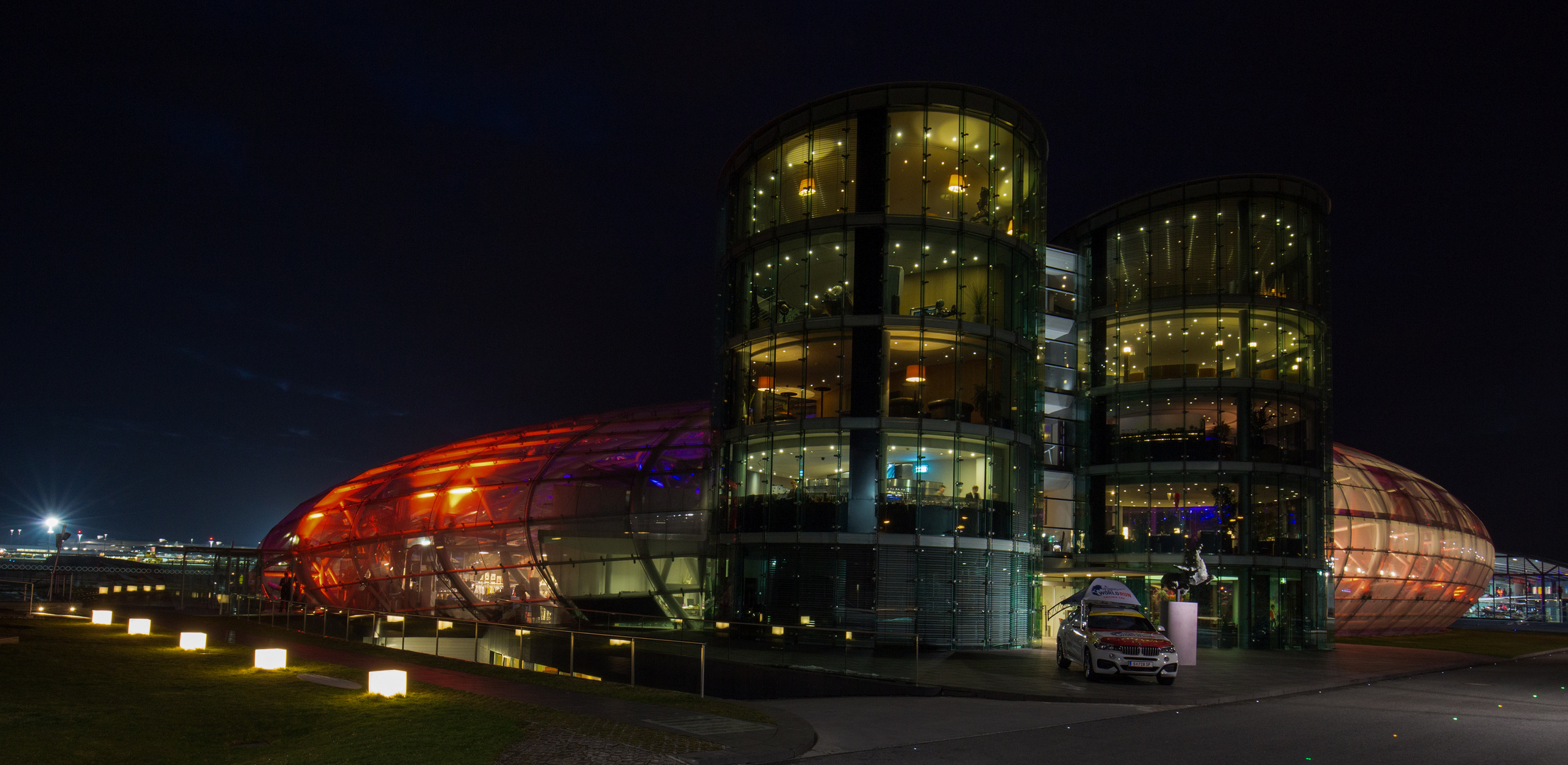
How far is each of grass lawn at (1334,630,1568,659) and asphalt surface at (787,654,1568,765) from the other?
18.5 m

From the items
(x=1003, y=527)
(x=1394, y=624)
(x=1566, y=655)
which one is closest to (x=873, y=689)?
(x=1003, y=527)

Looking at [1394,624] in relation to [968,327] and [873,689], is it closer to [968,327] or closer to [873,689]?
[968,327]

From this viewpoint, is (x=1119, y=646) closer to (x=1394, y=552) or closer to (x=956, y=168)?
(x=956, y=168)

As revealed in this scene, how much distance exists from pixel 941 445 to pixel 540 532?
579 inches

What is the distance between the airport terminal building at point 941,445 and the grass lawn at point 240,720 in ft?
56.1

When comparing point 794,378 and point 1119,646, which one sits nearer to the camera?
point 1119,646

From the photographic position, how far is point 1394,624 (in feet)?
153

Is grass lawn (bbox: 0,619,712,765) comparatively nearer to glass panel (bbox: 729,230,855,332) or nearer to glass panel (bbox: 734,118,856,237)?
glass panel (bbox: 729,230,855,332)

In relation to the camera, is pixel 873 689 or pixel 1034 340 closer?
pixel 873 689

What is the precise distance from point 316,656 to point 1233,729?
700 inches

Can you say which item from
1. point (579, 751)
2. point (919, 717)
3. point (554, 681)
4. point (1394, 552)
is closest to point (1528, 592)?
point (1394, 552)

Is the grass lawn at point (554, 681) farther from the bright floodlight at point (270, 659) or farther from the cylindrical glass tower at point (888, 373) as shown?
the cylindrical glass tower at point (888, 373)

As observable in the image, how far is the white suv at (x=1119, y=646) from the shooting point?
20.8m

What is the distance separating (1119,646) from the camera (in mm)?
20969
